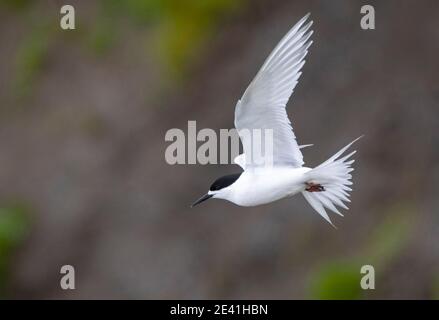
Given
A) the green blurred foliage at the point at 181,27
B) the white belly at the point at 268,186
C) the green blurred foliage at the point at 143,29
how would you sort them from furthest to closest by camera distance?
1. the green blurred foliage at the point at 143,29
2. the green blurred foliage at the point at 181,27
3. the white belly at the point at 268,186

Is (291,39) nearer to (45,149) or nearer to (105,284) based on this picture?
(105,284)

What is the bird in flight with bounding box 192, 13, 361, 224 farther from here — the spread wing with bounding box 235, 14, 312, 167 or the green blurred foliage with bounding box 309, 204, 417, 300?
the green blurred foliage with bounding box 309, 204, 417, 300

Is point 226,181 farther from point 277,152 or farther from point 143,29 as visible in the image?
point 143,29

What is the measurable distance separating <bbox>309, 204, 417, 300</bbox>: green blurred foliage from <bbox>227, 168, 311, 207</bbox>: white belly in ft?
14.3

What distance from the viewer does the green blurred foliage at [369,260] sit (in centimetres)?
987

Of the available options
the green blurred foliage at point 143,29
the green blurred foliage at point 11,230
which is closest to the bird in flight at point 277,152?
the green blurred foliage at point 143,29

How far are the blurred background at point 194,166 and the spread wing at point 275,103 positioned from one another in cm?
425

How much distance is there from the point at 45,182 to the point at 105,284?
68.6 inches

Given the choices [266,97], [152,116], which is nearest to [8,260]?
[152,116]

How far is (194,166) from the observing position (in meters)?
12.5

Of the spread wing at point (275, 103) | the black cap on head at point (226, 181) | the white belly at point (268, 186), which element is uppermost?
the spread wing at point (275, 103)

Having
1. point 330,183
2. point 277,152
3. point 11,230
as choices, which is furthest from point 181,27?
point 330,183

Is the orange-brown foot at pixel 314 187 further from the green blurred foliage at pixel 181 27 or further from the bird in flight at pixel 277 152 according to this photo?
the green blurred foliage at pixel 181 27

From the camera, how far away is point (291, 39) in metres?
5.26
